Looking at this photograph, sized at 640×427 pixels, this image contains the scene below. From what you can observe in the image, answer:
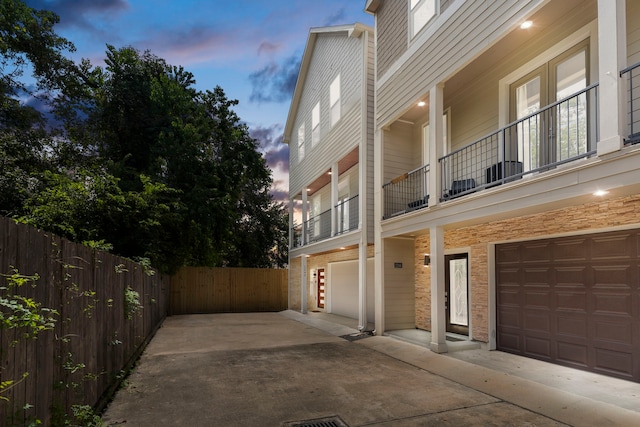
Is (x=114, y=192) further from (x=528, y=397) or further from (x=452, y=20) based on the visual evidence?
(x=528, y=397)

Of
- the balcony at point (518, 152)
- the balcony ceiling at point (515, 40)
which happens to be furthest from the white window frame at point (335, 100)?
the balcony ceiling at point (515, 40)

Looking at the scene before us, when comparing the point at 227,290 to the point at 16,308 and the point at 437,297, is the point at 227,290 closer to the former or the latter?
the point at 437,297

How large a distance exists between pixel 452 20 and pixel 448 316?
639 cm

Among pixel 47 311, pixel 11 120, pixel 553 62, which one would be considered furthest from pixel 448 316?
pixel 11 120

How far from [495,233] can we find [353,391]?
445 cm

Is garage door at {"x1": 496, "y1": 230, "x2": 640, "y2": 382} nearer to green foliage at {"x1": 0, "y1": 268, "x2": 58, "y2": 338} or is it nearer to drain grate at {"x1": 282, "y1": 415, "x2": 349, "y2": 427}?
drain grate at {"x1": 282, "y1": 415, "x2": 349, "y2": 427}

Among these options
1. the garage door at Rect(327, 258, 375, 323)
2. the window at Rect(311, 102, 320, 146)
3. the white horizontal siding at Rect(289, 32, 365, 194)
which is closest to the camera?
the white horizontal siding at Rect(289, 32, 365, 194)

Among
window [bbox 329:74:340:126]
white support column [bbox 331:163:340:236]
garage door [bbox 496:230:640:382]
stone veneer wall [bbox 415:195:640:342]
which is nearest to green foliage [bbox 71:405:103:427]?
garage door [bbox 496:230:640:382]

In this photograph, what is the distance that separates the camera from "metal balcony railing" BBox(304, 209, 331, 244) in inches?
584

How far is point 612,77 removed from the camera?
4.36m

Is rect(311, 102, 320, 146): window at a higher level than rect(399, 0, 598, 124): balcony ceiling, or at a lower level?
higher

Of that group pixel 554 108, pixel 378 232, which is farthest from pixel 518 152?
pixel 378 232

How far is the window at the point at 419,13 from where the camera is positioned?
8.33 meters

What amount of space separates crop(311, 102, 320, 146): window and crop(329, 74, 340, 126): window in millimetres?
1386
